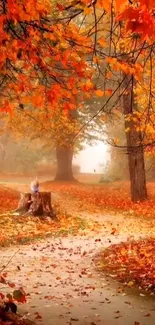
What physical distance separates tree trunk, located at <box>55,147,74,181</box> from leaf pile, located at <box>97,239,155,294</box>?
21327mm


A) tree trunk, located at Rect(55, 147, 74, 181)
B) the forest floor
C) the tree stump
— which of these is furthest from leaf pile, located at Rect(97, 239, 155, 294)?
tree trunk, located at Rect(55, 147, 74, 181)

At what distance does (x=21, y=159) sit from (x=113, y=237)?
33574mm

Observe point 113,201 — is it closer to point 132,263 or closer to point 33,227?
point 33,227

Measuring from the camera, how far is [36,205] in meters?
15.3

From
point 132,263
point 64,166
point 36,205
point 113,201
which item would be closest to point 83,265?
point 132,263

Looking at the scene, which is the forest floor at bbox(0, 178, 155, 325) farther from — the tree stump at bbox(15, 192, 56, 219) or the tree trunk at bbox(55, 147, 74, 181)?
the tree trunk at bbox(55, 147, 74, 181)

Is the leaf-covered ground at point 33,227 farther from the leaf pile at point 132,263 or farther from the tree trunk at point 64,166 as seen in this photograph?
the tree trunk at point 64,166

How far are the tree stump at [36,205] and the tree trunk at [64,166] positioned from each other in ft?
53.5

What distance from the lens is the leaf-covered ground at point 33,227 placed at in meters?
11.8

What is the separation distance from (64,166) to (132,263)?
2413 cm

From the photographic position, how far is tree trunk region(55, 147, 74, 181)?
106 feet

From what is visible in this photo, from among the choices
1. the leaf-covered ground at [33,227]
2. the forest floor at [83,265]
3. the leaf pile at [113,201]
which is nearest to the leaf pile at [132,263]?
the forest floor at [83,265]

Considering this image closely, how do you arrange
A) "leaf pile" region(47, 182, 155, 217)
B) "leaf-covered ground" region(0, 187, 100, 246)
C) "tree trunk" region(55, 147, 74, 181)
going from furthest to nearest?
"tree trunk" region(55, 147, 74, 181) < "leaf pile" region(47, 182, 155, 217) < "leaf-covered ground" region(0, 187, 100, 246)

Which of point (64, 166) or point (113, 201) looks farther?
point (64, 166)
